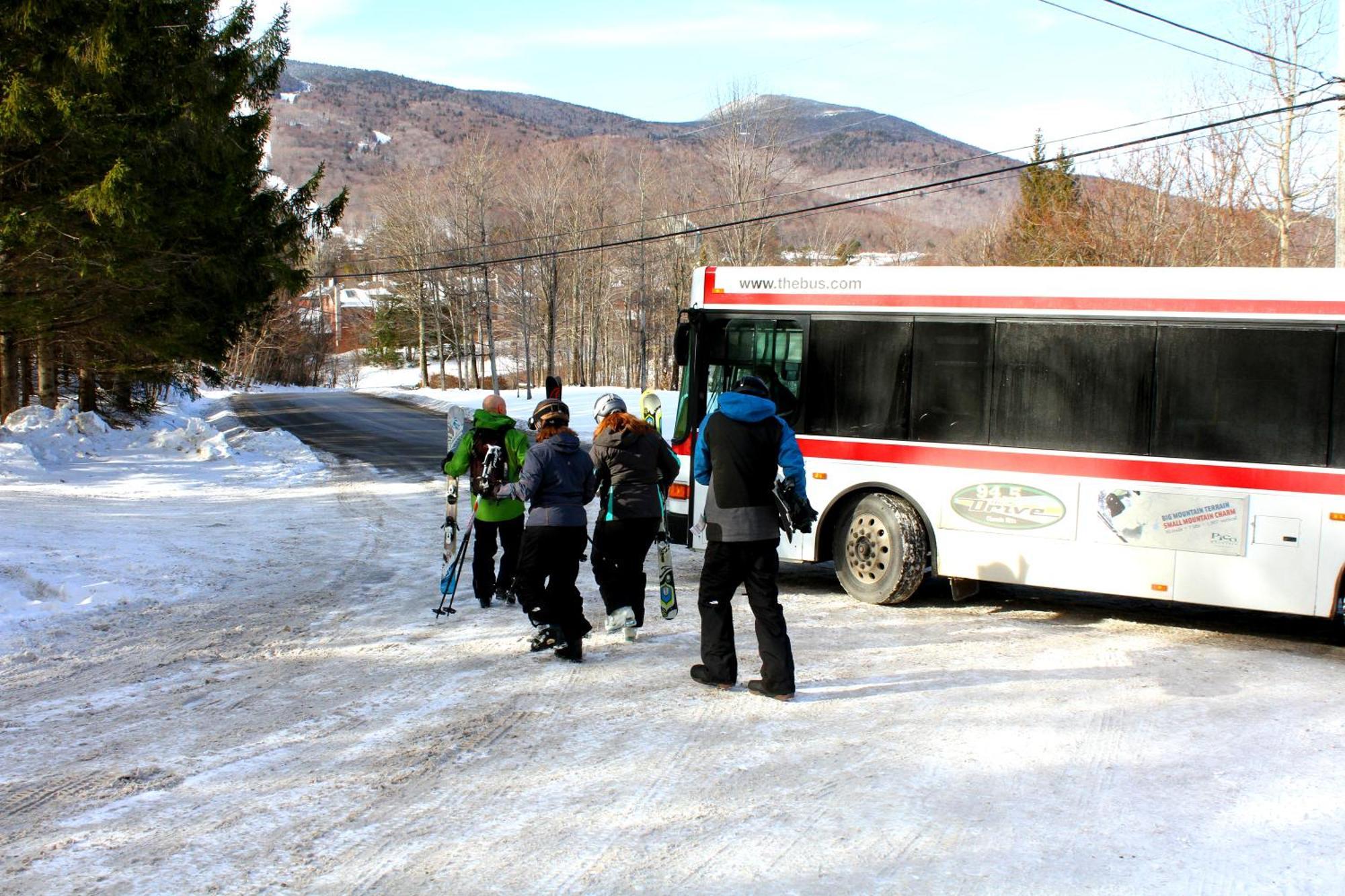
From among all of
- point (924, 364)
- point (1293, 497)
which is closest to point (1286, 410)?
point (1293, 497)

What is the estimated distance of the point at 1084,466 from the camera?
8891 millimetres

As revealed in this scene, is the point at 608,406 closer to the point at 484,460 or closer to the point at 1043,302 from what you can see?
the point at 484,460

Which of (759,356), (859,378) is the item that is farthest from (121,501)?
(859,378)

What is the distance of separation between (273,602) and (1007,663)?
6071 millimetres

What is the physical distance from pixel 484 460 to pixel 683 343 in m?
2.61

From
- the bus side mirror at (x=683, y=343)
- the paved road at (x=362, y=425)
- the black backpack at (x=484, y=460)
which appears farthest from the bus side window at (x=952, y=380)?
the paved road at (x=362, y=425)

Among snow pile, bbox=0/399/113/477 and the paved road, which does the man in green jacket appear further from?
snow pile, bbox=0/399/113/477

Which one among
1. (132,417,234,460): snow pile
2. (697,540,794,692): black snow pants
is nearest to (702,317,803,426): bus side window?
(697,540,794,692): black snow pants

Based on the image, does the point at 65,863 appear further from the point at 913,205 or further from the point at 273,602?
the point at 913,205

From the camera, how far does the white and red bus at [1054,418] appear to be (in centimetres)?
817

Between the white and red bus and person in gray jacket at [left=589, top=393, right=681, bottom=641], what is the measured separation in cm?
242

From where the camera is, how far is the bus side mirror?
10586 mm

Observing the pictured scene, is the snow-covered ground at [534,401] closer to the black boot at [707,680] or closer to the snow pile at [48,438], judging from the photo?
the snow pile at [48,438]

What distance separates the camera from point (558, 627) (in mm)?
7473
